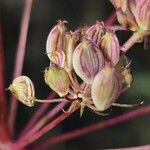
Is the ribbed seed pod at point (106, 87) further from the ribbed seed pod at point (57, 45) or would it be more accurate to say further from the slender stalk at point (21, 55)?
the slender stalk at point (21, 55)

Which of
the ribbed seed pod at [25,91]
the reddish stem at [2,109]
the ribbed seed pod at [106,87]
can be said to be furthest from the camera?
the reddish stem at [2,109]

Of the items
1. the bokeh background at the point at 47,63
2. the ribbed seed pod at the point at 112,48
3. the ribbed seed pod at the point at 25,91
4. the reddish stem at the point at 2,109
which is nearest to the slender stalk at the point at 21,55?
the reddish stem at the point at 2,109

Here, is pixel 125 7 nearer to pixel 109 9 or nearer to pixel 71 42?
pixel 71 42

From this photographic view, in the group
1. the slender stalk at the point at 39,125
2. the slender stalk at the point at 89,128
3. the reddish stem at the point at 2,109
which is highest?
the reddish stem at the point at 2,109

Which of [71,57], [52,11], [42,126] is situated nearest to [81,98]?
[71,57]

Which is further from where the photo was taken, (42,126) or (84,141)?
(84,141)

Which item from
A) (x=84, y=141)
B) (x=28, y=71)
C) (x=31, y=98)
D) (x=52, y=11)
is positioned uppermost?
(x=52, y=11)

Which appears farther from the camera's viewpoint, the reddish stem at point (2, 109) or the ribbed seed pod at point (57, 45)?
the reddish stem at point (2, 109)
